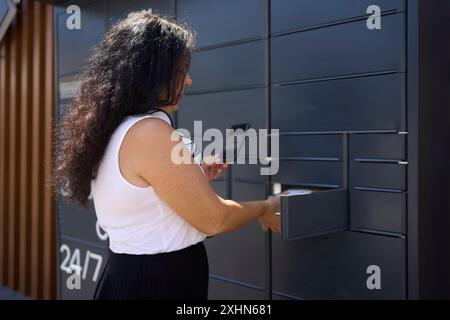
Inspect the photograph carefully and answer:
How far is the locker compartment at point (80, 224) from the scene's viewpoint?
3.92 metres

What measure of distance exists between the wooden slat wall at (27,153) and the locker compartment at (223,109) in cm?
157

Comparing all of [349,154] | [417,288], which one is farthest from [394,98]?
[417,288]

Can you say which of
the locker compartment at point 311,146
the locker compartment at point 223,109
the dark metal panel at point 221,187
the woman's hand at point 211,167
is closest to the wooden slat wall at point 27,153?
the locker compartment at point 223,109

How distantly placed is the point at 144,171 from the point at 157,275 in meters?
0.36

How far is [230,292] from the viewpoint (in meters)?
3.07

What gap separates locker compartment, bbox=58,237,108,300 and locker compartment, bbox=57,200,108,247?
0.17 feet

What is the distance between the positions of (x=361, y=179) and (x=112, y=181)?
1310 millimetres

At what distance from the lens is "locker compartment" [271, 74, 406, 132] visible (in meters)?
2.33

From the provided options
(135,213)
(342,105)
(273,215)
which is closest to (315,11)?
(342,105)

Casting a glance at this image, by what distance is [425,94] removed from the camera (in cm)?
228

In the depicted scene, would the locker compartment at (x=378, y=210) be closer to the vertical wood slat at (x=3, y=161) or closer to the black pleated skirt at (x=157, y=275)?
the black pleated skirt at (x=157, y=275)

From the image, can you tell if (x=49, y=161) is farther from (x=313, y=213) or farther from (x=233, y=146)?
(x=313, y=213)

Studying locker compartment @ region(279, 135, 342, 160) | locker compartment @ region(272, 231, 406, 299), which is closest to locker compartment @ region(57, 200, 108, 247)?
locker compartment @ region(272, 231, 406, 299)

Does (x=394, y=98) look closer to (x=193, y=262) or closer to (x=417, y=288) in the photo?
(x=417, y=288)
